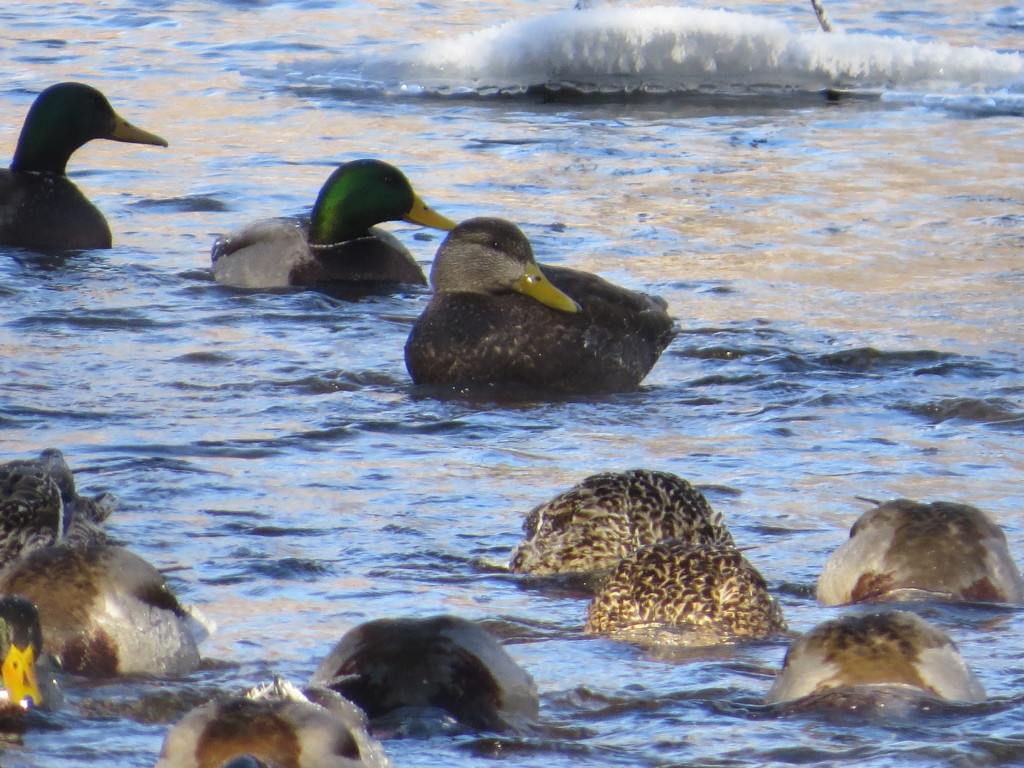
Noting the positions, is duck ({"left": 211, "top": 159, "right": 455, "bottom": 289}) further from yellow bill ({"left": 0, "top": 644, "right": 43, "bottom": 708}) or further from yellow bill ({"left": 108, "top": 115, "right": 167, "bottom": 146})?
yellow bill ({"left": 0, "top": 644, "right": 43, "bottom": 708})

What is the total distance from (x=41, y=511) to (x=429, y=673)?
185 centimetres

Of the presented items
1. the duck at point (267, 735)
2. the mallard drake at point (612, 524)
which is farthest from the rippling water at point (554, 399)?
the duck at point (267, 735)

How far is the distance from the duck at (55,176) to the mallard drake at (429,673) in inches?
298

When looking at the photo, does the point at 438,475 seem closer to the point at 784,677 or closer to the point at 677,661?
the point at 677,661

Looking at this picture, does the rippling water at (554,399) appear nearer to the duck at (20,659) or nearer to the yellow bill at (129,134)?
the duck at (20,659)

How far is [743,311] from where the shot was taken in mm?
10766

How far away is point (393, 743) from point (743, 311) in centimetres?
610

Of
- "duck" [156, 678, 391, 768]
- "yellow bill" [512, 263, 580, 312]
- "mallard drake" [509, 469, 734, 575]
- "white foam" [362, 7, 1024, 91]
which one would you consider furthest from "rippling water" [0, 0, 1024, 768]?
"duck" [156, 678, 391, 768]

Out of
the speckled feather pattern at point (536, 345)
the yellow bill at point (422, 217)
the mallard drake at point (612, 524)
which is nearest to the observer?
the mallard drake at point (612, 524)

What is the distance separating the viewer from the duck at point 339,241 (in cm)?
1147

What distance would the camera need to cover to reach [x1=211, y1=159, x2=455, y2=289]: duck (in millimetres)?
11469

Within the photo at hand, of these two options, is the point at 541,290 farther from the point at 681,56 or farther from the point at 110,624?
the point at 681,56

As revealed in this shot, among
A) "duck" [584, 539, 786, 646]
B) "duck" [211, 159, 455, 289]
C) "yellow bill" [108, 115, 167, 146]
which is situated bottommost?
"duck" [584, 539, 786, 646]

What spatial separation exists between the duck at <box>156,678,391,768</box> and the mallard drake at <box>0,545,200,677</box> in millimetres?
1261
